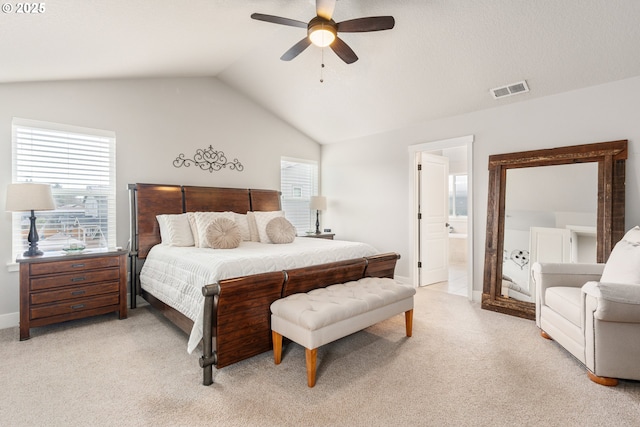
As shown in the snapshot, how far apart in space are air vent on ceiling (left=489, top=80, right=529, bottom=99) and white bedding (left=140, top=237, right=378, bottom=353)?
7.77 feet

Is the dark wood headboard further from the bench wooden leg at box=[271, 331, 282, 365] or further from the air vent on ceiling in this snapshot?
the air vent on ceiling

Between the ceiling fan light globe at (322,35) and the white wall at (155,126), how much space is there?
263cm

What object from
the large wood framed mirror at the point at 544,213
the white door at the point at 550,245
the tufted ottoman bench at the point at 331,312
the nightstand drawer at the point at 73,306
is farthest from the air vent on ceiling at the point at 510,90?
the nightstand drawer at the point at 73,306

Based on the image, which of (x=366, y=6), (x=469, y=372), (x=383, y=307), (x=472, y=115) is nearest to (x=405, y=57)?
(x=366, y=6)

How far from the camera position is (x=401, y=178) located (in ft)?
16.4

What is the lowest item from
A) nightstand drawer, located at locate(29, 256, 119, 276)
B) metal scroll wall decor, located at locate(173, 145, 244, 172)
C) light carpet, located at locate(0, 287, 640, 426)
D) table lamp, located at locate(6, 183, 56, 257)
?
light carpet, located at locate(0, 287, 640, 426)

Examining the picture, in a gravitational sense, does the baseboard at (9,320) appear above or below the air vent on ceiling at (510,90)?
below

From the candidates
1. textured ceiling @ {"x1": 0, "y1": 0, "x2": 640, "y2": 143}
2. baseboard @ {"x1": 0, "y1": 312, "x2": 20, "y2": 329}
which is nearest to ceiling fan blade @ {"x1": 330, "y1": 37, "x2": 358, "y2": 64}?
textured ceiling @ {"x1": 0, "y1": 0, "x2": 640, "y2": 143}

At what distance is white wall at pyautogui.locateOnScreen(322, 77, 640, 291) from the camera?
312 centimetres

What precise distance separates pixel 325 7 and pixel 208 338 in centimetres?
261

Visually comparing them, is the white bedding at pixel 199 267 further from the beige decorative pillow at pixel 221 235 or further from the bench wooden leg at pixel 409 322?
the bench wooden leg at pixel 409 322

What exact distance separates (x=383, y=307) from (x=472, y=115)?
300cm

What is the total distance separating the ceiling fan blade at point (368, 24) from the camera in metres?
2.43

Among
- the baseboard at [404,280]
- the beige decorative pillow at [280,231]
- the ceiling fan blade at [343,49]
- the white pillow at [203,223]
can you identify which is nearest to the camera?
the ceiling fan blade at [343,49]
